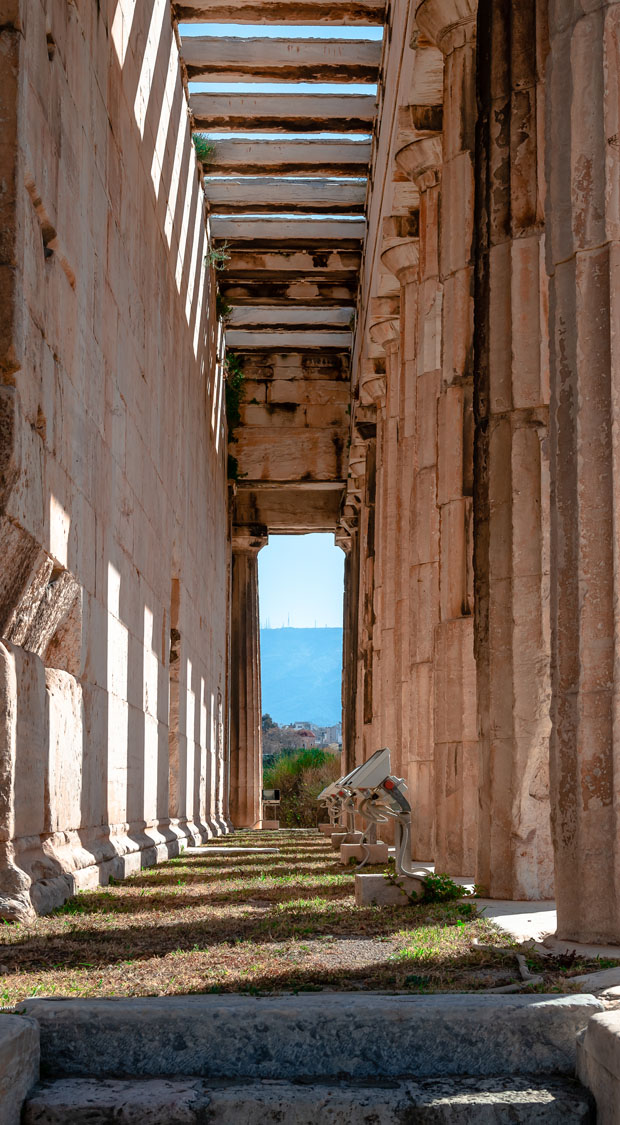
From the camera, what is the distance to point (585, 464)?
20.5 ft

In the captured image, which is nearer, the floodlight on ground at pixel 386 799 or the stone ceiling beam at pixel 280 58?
the floodlight on ground at pixel 386 799

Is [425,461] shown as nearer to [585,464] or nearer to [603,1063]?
[585,464]

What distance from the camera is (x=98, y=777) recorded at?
10141 mm

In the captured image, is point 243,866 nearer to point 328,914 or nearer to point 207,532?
point 328,914

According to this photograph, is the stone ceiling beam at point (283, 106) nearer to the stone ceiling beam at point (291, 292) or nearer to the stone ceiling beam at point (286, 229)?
the stone ceiling beam at point (286, 229)

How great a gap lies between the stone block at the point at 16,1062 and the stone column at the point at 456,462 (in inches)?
302

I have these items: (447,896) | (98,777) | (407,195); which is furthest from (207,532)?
(447,896)

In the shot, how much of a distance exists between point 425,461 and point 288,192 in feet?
29.1

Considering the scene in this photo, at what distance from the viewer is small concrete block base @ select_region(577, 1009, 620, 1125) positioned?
3.32 meters

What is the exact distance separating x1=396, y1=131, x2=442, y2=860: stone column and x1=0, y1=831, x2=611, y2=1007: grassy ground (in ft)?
17.7

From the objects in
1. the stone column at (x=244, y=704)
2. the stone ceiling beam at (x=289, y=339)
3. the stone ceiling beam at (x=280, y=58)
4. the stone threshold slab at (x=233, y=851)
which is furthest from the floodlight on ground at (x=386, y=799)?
the stone column at (x=244, y=704)

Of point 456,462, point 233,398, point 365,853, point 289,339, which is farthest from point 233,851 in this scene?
point 289,339

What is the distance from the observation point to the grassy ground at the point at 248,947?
16.2 feet

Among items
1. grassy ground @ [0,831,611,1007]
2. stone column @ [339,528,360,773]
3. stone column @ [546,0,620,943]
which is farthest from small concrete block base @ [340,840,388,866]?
stone column @ [339,528,360,773]
